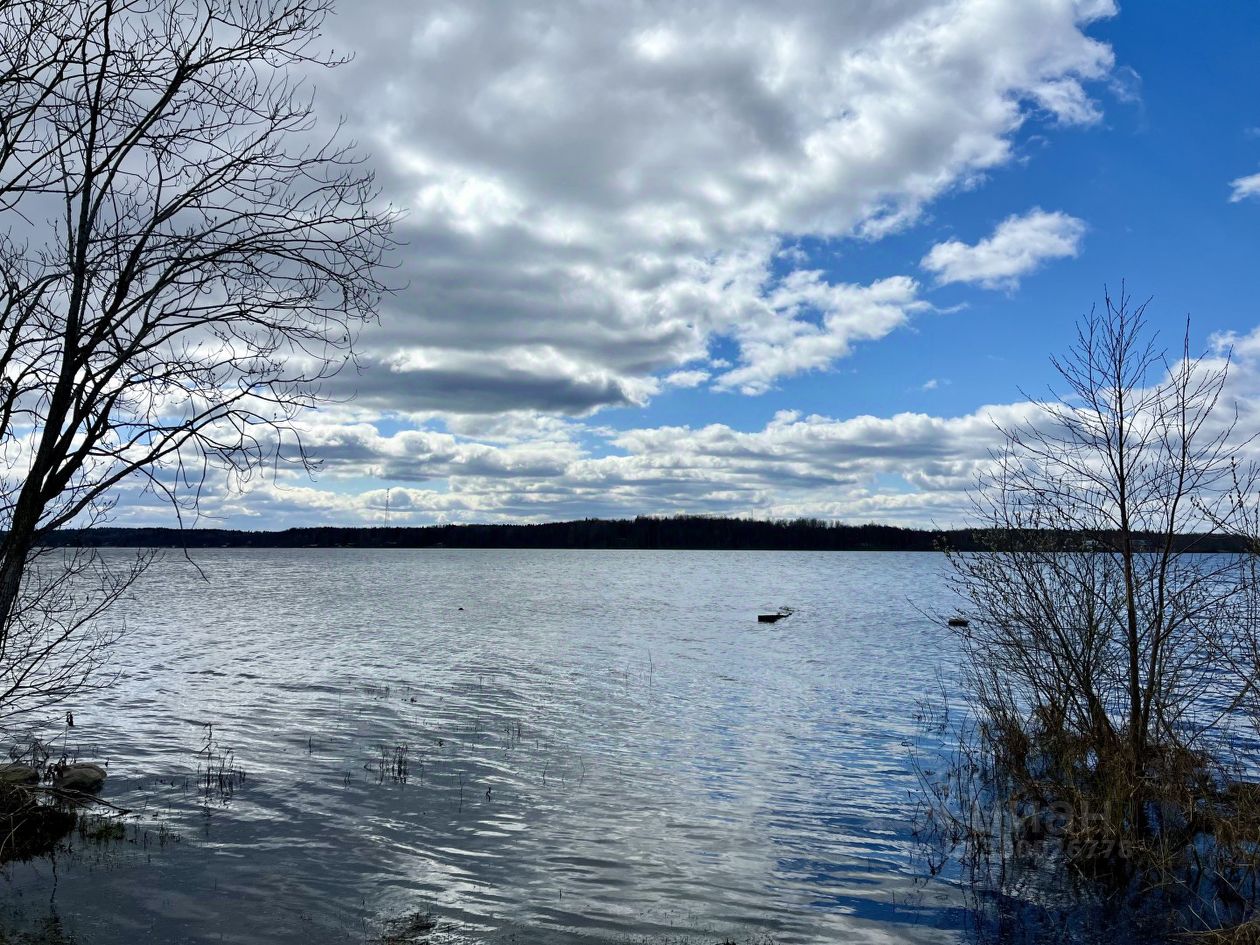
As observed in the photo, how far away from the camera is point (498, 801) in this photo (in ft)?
48.1

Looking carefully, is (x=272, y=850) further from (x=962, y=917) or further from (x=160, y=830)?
(x=962, y=917)

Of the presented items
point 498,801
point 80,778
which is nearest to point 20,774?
point 80,778

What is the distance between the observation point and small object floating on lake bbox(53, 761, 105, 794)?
1443 cm

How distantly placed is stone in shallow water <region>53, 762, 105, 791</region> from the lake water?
0.44 metres

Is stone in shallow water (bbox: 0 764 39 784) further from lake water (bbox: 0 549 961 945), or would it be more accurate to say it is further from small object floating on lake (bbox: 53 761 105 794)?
lake water (bbox: 0 549 961 945)

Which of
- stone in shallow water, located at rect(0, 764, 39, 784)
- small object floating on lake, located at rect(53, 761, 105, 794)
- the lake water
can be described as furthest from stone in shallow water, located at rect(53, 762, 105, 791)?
stone in shallow water, located at rect(0, 764, 39, 784)

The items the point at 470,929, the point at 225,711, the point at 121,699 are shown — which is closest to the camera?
the point at 470,929

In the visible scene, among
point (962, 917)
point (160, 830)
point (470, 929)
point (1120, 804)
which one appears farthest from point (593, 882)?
point (1120, 804)

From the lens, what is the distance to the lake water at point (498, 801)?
394 inches

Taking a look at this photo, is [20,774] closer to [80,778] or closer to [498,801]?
[80,778]

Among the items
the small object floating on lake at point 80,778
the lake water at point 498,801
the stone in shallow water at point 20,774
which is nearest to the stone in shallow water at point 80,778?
the small object floating on lake at point 80,778

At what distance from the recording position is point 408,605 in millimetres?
64250

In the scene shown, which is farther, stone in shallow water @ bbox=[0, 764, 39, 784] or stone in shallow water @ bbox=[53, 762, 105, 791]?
stone in shallow water @ bbox=[53, 762, 105, 791]

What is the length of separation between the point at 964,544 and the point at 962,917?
23.3ft
